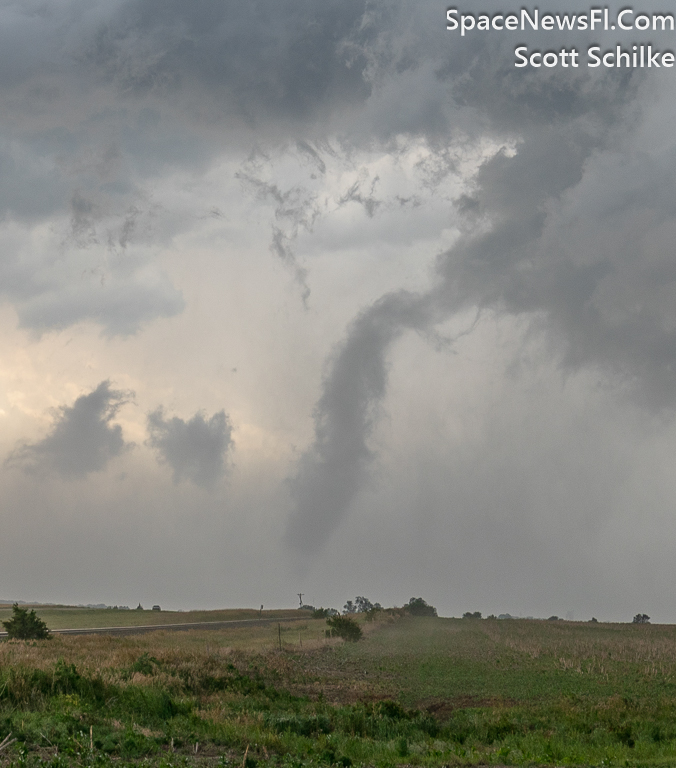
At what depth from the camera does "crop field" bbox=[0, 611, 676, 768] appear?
17.6 m

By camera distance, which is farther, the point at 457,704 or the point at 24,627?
the point at 24,627

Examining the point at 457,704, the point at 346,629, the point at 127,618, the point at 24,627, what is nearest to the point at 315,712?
the point at 457,704

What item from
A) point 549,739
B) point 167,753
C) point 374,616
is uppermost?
point 167,753

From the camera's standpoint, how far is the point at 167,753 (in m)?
16.9

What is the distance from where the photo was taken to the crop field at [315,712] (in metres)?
17.6

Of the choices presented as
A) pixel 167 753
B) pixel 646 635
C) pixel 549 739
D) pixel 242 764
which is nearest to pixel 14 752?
pixel 167 753

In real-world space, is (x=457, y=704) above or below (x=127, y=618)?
above

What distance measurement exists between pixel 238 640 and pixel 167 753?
57934 millimetres

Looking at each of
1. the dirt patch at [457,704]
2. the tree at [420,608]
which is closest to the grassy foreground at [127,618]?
the tree at [420,608]

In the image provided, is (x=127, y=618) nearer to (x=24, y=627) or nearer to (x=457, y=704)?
(x=24, y=627)

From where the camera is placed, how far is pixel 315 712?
2625 centimetres

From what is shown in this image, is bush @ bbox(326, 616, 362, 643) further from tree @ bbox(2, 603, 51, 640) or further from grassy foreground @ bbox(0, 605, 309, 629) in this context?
grassy foreground @ bbox(0, 605, 309, 629)

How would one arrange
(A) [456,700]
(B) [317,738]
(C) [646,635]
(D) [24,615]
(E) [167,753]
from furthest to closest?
1. (C) [646,635]
2. (D) [24,615]
3. (A) [456,700]
4. (B) [317,738]
5. (E) [167,753]

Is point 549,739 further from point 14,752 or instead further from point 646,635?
point 646,635
